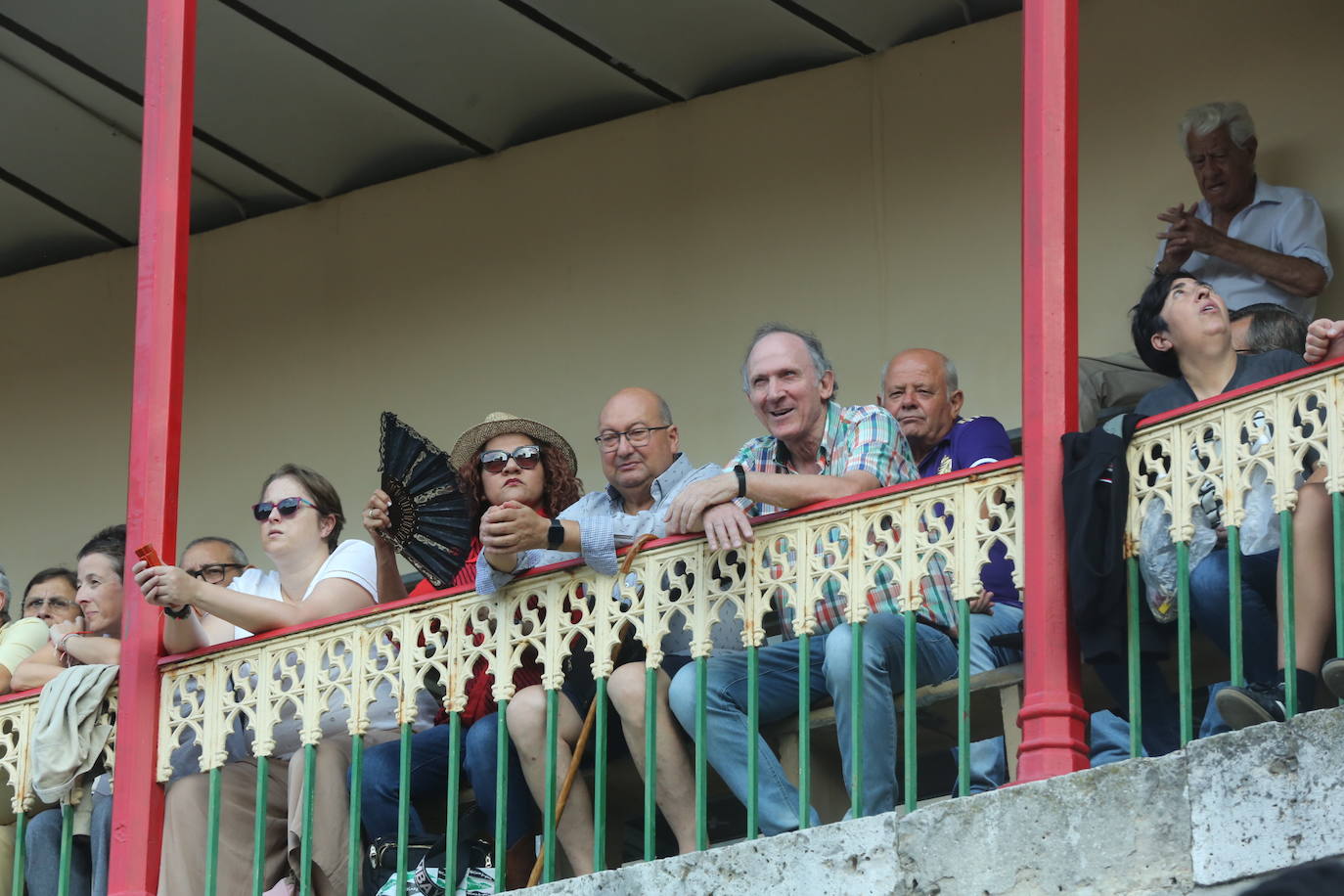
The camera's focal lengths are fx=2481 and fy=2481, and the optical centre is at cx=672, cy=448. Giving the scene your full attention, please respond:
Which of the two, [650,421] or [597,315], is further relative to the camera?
[597,315]

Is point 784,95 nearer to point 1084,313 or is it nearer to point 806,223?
point 806,223

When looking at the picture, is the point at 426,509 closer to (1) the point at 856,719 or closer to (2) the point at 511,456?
(2) the point at 511,456

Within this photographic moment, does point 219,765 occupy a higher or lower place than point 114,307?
lower

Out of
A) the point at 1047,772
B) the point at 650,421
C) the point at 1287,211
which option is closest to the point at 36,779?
the point at 650,421

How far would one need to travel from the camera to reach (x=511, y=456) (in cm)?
786

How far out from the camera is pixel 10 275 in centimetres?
1290

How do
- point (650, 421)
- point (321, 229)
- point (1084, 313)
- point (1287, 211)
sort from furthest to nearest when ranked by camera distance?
point (321, 229) < point (1084, 313) < point (1287, 211) < point (650, 421)

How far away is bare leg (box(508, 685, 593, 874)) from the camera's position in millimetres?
7238

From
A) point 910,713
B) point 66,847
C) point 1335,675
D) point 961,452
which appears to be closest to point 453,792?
point 910,713

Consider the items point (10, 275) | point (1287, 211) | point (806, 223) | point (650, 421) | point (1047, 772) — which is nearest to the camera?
point (1047, 772)

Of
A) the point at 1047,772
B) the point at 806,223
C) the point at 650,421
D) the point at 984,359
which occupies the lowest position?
the point at 1047,772

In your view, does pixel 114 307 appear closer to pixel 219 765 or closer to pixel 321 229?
pixel 321 229

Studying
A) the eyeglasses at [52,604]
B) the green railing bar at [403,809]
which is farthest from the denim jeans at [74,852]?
the eyeglasses at [52,604]

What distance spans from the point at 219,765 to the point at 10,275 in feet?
19.3
